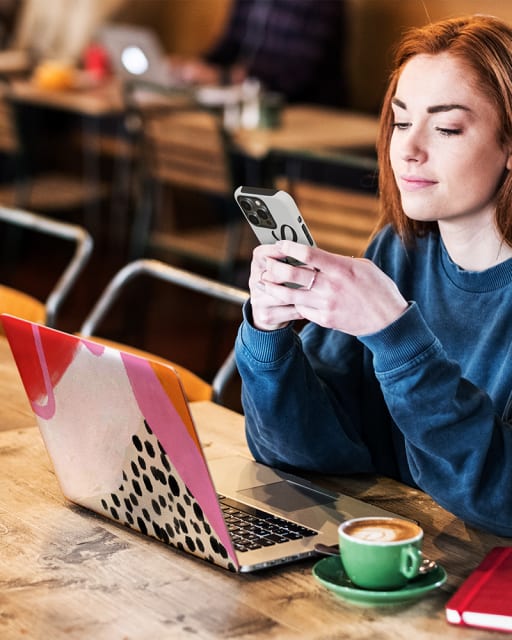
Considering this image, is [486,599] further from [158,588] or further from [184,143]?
[184,143]

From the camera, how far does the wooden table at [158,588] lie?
1.09 metres

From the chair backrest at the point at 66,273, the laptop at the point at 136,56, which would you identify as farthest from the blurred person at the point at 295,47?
the chair backrest at the point at 66,273

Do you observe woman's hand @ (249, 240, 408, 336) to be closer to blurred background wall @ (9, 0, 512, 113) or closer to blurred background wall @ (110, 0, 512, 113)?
blurred background wall @ (110, 0, 512, 113)

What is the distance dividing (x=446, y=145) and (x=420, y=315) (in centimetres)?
26

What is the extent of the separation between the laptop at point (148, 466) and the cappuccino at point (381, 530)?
0.27 ft

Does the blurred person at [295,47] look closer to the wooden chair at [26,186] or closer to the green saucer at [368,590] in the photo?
the wooden chair at [26,186]

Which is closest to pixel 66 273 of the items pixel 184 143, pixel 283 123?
pixel 184 143

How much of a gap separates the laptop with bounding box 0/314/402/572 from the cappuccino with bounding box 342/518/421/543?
83 mm

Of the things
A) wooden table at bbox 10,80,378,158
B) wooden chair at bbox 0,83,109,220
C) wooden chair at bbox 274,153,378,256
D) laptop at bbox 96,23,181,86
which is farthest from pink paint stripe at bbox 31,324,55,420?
laptop at bbox 96,23,181,86

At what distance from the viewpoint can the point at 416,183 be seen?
1427 mm

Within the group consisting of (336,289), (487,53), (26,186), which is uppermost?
(487,53)

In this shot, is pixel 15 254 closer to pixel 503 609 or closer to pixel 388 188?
pixel 388 188

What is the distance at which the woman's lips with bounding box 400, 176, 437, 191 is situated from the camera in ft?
4.67

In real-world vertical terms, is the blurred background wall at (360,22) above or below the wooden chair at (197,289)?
above
